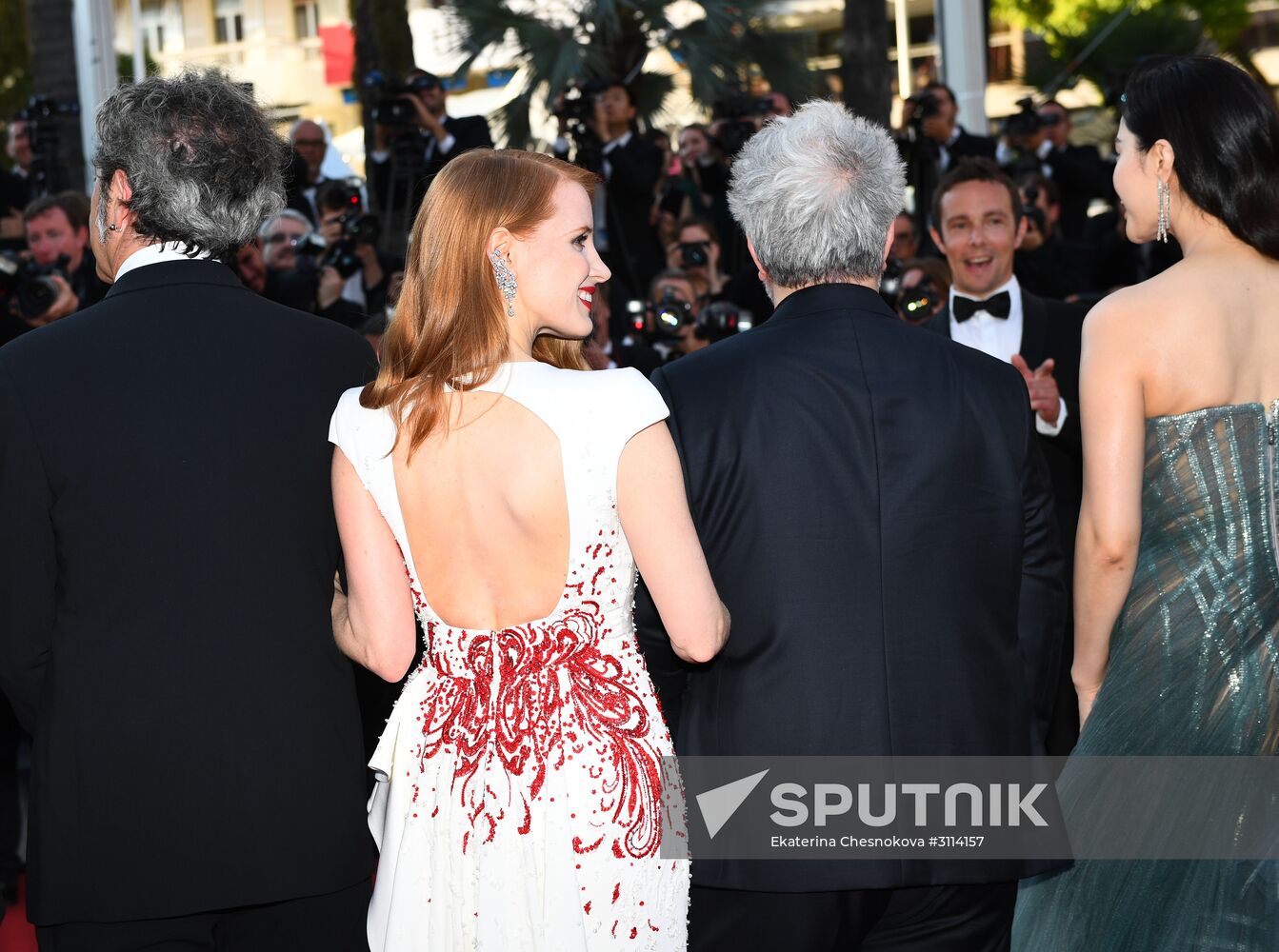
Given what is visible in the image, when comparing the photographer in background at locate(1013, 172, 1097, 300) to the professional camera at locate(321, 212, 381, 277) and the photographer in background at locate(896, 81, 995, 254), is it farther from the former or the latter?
the professional camera at locate(321, 212, 381, 277)

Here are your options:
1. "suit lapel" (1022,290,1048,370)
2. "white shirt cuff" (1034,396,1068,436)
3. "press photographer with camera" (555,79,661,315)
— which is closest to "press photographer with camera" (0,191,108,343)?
"press photographer with camera" (555,79,661,315)

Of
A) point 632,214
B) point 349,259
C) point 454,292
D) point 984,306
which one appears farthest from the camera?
point 632,214

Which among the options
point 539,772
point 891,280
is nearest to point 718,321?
point 891,280

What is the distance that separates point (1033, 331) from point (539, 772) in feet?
8.87

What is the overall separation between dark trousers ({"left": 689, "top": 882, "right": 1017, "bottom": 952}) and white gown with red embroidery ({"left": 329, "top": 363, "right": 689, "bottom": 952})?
0.18 m

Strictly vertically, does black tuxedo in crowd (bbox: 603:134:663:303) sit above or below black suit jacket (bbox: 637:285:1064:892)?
above

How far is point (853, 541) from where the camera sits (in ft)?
7.59

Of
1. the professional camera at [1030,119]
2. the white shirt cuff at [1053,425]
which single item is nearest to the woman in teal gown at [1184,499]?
the white shirt cuff at [1053,425]

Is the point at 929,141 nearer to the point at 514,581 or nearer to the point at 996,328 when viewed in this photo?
the point at 996,328

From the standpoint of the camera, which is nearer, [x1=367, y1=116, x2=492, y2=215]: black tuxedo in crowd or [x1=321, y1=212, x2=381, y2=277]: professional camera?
[x1=321, y1=212, x2=381, y2=277]: professional camera

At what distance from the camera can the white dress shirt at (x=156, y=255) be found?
88.5 inches

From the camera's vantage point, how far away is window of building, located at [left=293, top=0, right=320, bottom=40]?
1119 cm

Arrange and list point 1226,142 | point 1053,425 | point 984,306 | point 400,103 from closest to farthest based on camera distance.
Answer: point 1226,142, point 1053,425, point 984,306, point 400,103

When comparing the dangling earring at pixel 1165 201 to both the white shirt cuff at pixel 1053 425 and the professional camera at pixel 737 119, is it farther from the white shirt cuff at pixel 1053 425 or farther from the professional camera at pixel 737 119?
the professional camera at pixel 737 119
